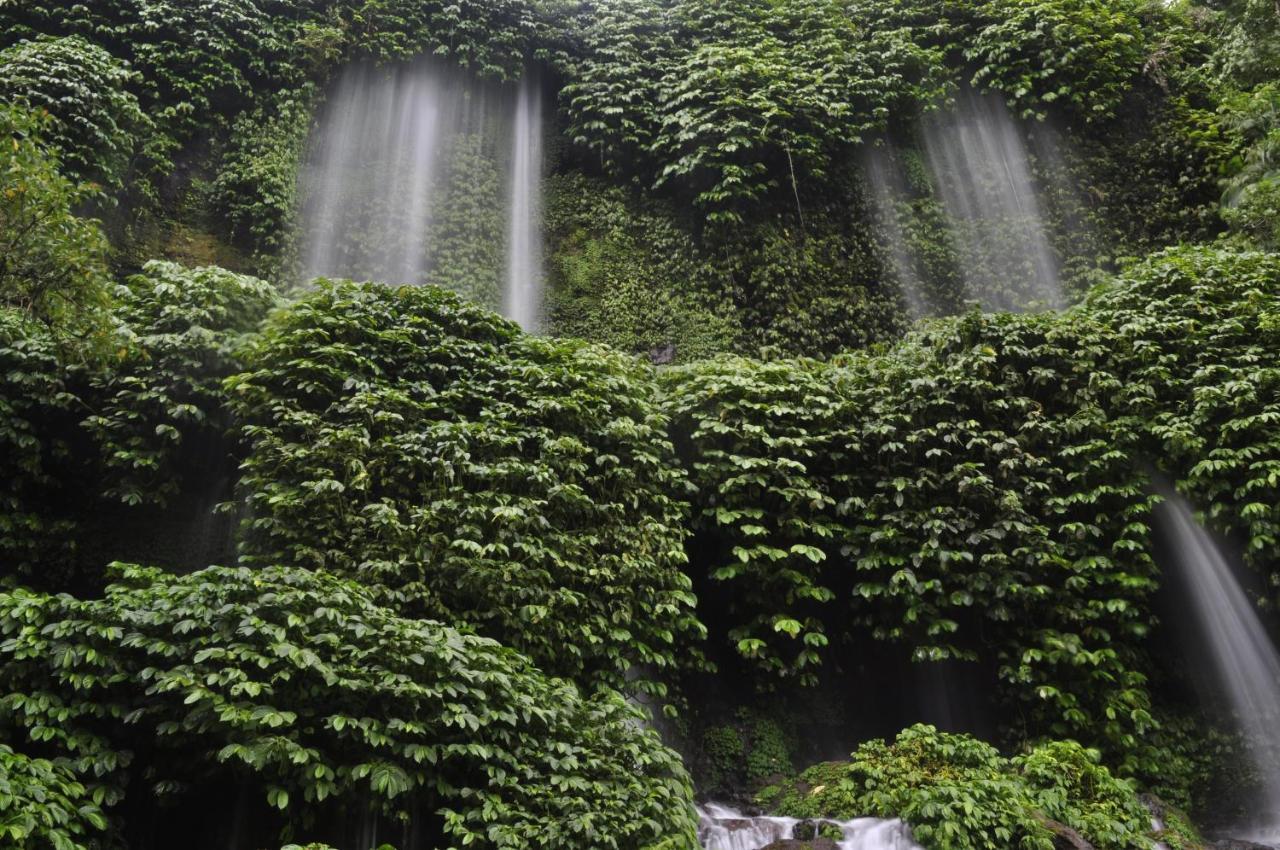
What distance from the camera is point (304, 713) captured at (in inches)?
188

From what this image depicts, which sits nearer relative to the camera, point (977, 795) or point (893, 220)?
point (977, 795)

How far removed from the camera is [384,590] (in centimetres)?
645

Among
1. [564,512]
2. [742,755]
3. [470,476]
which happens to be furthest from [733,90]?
[742,755]

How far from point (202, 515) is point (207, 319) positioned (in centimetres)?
196

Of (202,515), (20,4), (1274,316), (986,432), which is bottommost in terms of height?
(202,515)

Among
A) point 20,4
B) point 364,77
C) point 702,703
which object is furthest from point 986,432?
point 20,4

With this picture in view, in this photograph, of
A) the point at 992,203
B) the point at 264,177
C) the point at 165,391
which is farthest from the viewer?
the point at 992,203

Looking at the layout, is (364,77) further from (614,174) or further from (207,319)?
(207,319)

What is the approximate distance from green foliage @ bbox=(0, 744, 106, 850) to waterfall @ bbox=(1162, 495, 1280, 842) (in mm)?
9097

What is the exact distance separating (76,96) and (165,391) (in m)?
5.90

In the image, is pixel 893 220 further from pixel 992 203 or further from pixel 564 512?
pixel 564 512

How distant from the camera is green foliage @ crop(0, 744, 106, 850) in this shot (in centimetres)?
367

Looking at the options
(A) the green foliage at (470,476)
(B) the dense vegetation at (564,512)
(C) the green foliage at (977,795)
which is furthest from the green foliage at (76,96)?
(C) the green foliage at (977,795)

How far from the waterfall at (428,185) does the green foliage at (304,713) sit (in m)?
9.42
